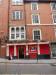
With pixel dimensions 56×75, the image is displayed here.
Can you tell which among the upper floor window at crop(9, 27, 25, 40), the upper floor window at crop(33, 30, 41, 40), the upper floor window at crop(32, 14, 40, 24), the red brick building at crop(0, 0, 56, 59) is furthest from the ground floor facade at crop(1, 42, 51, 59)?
the upper floor window at crop(32, 14, 40, 24)

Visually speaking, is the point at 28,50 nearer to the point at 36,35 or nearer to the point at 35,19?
the point at 36,35

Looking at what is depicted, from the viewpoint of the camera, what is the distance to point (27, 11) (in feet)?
133

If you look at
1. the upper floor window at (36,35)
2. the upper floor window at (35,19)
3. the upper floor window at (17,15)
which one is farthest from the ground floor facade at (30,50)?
the upper floor window at (17,15)

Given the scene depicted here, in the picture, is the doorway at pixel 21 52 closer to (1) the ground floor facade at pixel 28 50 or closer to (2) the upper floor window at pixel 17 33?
(1) the ground floor facade at pixel 28 50

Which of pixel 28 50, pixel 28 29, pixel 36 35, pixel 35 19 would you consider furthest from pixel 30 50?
pixel 35 19

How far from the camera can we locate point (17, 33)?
40.0 meters

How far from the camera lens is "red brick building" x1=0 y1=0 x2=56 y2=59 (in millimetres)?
39344

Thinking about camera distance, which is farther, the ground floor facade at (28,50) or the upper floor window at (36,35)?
the upper floor window at (36,35)

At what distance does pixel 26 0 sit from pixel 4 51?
905 centimetres

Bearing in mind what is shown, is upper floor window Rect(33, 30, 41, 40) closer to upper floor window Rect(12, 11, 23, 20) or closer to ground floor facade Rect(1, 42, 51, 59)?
ground floor facade Rect(1, 42, 51, 59)

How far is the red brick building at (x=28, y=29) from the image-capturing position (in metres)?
39.3

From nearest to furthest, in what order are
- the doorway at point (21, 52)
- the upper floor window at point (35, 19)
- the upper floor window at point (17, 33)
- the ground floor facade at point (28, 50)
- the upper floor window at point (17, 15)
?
the ground floor facade at point (28, 50) → the upper floor window at point (17, 33) → the doorway at point (21, 52) → the upper floor window at point (35, 19) → the upper floor window at point (17, 15)

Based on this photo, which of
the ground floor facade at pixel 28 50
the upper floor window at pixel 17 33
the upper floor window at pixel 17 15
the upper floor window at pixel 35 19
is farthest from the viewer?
the upper floor window at pixel 17 15

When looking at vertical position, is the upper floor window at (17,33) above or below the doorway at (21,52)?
above
